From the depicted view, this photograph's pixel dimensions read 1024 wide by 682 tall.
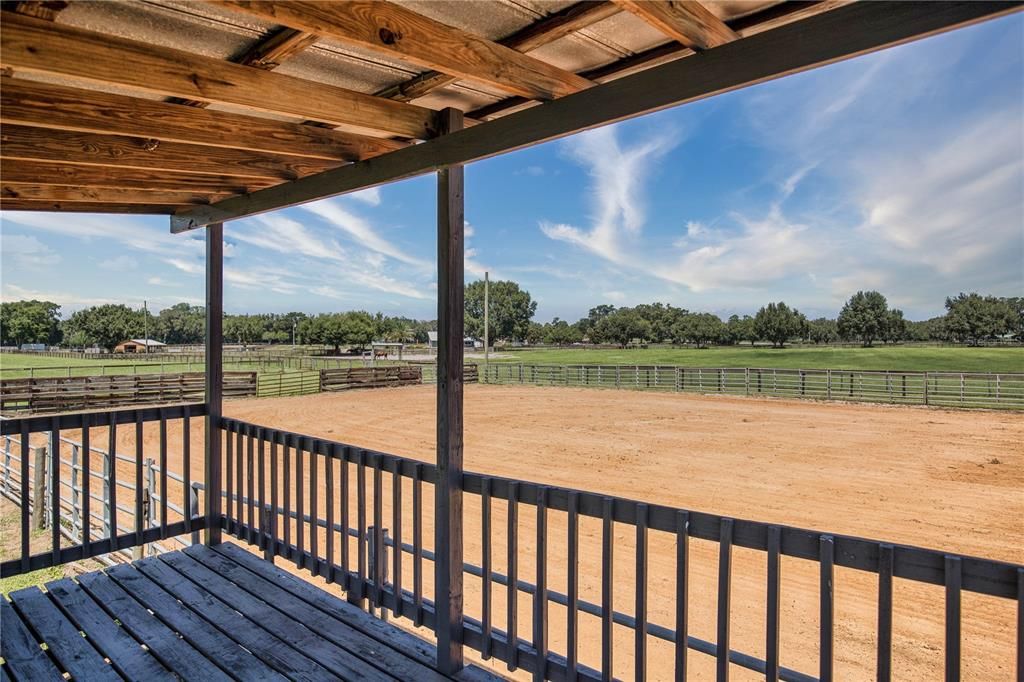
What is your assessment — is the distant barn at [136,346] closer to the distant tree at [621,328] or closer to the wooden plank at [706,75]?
the distant tree at [621,328]

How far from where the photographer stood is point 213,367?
3.59 meters

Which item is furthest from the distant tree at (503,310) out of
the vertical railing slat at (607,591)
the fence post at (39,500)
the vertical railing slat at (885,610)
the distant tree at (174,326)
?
the vertical railing slat at (885,610)

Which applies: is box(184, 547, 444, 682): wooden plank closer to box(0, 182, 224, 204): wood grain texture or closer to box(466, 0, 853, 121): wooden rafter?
box(0, 182, 224, 204): wood grain texture

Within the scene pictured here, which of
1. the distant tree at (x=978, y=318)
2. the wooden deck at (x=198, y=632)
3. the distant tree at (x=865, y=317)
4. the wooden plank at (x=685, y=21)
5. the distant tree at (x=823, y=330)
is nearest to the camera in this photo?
the wooden plank at (x=685, y=21)

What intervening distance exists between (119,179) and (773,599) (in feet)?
11.2

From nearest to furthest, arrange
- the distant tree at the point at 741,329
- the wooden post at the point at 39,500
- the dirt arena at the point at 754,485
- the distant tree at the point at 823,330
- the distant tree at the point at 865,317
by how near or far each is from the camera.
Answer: the dirt arena at the point at 754,485 → the wooden post at the point at 39,500 → the distant tree at the point at 865,317 → the distant tree at the point at 823,330 → the distant tree at the point at 741,329

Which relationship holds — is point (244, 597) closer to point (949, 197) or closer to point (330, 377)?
point (330, 377)

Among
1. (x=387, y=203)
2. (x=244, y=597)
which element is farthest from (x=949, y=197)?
(x=387, y=203)

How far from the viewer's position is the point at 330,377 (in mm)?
19656

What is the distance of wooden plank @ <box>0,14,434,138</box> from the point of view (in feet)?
4.34

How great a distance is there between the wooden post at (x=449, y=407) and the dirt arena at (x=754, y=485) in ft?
7.03

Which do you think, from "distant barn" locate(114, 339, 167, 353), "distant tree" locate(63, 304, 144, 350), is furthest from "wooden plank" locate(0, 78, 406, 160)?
"distant tree" locate(63, 304, 144, 350)

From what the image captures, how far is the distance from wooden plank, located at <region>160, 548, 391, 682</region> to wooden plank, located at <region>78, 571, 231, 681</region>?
0.30 meters

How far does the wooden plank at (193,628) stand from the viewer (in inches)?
84.9
